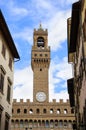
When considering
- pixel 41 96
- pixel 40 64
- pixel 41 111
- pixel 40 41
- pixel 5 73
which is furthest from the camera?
pixel 40 41

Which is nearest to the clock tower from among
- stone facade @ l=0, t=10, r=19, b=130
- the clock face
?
the clock face

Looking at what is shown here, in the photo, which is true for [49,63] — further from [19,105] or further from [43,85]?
[19,105]

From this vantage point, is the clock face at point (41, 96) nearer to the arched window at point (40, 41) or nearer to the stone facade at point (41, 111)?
the stone facade at point (41, 111)

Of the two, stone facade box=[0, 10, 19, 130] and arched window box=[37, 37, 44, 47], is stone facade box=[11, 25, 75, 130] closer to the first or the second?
arched window box=[37, 37, 44, 47]

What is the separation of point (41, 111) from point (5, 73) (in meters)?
46.3

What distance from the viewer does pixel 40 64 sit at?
7519 centimetres

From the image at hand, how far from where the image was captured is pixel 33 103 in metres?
69.2

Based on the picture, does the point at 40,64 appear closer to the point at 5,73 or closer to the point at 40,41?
the point at 40,41

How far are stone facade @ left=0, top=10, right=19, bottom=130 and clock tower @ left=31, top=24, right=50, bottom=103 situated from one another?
152 ft

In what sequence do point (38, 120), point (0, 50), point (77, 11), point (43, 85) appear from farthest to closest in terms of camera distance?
point (43, 85), point (38, 120), point (0, 50), point (77, 11)

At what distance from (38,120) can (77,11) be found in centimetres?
5165

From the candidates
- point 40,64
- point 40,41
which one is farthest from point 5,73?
point 40,41

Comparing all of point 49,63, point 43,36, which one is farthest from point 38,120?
point 43,36

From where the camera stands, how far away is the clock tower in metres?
71.8
